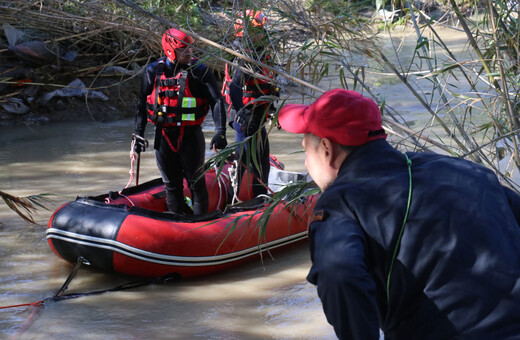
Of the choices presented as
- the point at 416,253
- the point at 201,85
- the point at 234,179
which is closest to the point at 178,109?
the point at 201,85

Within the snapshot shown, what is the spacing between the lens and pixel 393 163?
1460mm

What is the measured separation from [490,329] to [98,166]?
21.4 ft

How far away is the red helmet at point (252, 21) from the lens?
309 cm

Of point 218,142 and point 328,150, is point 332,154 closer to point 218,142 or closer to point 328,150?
point 328,150

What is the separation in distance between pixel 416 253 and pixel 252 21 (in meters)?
2.08

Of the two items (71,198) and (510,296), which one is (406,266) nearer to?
(510,296)

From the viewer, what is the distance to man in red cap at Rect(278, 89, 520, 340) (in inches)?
52.1

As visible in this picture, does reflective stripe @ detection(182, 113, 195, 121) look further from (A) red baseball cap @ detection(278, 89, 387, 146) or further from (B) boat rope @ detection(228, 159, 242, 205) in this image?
(A) red baseball cap @ detection(278, 89, 387, 146)

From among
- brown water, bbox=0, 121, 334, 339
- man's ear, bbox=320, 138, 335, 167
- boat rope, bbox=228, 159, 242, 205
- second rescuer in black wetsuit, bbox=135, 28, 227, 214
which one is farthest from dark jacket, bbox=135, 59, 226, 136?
man's ear, bbox=320, 138, 335, 167

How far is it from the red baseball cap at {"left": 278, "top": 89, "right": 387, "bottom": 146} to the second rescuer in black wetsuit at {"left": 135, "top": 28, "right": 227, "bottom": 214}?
3.00m

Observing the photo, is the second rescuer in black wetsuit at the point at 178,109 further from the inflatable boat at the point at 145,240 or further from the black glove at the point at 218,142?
the inflatable boat at the point at 145,240

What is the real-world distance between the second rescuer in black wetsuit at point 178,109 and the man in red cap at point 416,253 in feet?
10.4

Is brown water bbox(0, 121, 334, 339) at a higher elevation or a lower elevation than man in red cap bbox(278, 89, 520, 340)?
lower

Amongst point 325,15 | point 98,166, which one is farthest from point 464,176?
point 98,166
